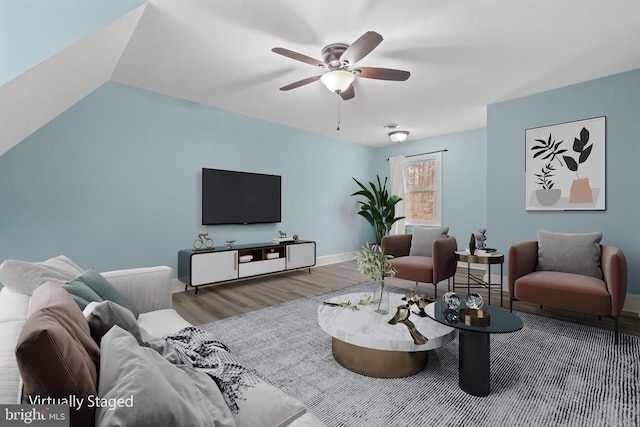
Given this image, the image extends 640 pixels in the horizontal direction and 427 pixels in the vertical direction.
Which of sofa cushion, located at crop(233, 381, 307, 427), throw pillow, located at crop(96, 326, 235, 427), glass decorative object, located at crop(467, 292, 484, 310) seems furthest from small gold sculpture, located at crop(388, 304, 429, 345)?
throw pillow, located at crop(96, 326, 235, 427)

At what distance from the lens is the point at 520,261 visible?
9.66 feet

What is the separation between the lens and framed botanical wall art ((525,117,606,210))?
3.25m

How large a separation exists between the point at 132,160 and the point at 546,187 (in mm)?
4976

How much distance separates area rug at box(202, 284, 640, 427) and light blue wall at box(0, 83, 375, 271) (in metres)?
1.77

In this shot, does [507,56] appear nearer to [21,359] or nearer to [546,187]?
[546,187]

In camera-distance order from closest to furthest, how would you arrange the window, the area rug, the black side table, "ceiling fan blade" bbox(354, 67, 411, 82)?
the area rug → the black side table → "ceiling fan blade" bbox(354, 67, 411, 82) → the window

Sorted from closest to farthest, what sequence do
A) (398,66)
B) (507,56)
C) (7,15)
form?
(7,15), (507,56), (398,66)

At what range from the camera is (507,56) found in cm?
275

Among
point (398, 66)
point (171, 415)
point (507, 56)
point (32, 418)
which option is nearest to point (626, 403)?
point (171, 415)

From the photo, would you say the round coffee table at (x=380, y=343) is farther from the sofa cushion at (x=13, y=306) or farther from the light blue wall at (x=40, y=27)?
the light blue wall at (x=40, y=27)

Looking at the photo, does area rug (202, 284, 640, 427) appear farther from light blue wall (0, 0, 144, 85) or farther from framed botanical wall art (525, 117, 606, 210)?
light blue wall (0, 0, 144, 85)

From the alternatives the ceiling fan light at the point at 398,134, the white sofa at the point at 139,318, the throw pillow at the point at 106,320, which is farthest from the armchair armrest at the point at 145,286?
the ceiling fan light at the point at 398,134

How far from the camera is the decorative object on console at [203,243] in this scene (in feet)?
12.6

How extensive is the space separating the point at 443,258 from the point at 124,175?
3818 millimetres
